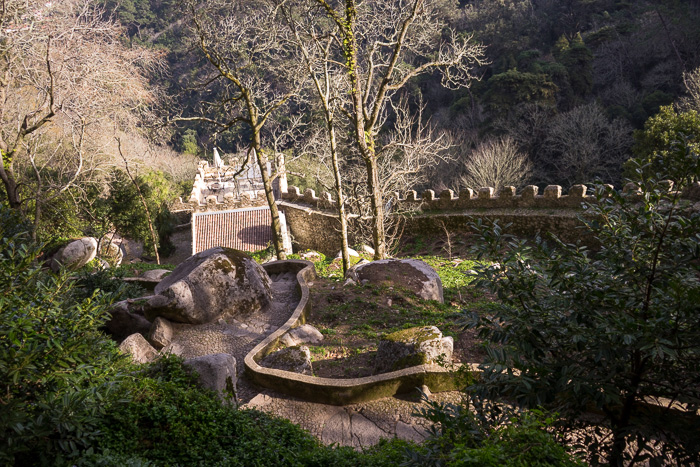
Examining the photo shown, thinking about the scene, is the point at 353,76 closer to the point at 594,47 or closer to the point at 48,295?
the point at 48,295

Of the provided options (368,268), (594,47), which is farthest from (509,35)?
(368,268)

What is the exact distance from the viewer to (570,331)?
10.5ft

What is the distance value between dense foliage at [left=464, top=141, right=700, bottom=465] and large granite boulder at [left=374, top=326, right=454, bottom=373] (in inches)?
107

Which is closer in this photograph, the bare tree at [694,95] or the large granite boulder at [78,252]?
the large granite boulder at [78,252]

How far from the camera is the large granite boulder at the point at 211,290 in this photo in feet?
25.9

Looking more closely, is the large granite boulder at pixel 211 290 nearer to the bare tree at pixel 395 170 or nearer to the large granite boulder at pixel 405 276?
the large granite boulder at pixel 405 276

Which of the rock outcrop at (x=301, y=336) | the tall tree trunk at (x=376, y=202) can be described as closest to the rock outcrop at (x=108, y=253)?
the tall tree trunk at (x=376, y=202)

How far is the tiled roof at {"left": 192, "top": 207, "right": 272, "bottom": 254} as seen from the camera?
74.1 ft

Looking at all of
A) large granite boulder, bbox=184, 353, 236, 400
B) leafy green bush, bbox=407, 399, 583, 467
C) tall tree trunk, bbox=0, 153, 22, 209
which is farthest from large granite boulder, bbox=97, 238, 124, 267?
leafy green bush, bbox=407, 399, 583, 467

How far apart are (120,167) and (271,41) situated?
10.2 m

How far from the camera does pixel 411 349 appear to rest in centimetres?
622

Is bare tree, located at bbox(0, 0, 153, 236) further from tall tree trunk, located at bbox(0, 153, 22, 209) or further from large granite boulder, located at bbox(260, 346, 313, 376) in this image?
large granite boulder, located at bbox(260, 346, 313, 376)

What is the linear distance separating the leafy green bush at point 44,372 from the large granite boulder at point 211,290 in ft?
14.4

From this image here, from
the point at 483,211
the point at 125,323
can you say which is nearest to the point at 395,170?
the point at 483,211
